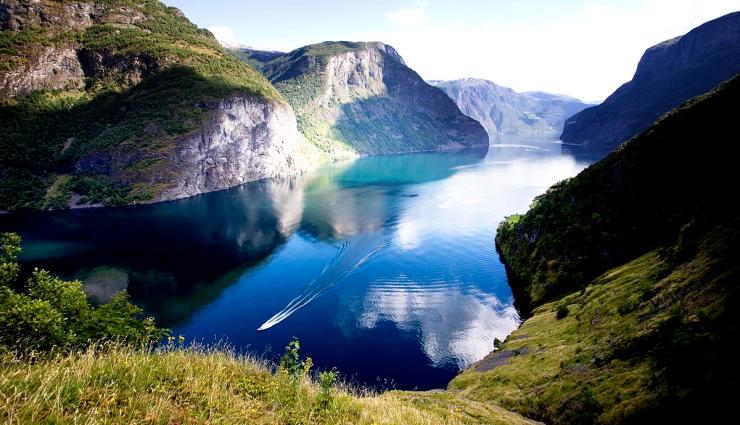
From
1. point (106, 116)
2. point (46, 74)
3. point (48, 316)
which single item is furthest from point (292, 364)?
Answer: point (46, 74)

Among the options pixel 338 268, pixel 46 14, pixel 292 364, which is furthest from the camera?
pixel 46 14

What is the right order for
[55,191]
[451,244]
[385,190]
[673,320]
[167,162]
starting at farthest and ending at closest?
[385,190], [167,162], [55,191], [451,244], [673,320]

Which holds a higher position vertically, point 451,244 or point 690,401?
point 690,401

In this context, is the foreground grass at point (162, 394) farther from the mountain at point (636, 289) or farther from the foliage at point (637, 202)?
the foliage at point (637, 202)

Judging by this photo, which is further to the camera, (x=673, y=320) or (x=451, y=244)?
(x=451, y=244)

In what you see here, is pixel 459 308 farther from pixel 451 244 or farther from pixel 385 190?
pixel 385 190

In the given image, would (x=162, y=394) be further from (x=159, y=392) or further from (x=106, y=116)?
(x=106, y=116)

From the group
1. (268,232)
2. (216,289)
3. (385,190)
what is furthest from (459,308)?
(385,190)

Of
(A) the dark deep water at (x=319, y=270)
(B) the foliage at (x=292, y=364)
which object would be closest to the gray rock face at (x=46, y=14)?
(A) the dark deep water at (x=319, y=270)
